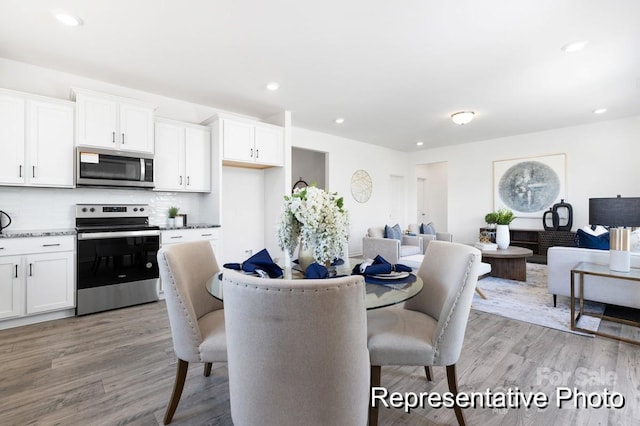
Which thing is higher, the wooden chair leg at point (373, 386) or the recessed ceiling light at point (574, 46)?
the recessed ceiling light at point (574, 46)

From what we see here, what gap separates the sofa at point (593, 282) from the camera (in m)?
2.84

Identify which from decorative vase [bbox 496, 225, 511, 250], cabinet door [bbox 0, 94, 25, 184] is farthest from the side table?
cabinet door [bbox 0, 94, 25, 184]

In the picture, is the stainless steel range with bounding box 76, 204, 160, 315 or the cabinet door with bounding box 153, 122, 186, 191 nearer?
the stainless steel range with bounding box 76, 204, 160, 315

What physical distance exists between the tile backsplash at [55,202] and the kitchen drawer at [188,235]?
1.65 feet

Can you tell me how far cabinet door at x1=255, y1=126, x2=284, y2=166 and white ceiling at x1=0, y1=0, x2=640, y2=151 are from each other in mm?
371

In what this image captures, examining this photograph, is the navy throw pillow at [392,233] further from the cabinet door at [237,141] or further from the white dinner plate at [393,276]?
the white dinner plate at [393,276]

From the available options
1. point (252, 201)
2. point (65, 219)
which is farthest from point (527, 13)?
point (65, 219)

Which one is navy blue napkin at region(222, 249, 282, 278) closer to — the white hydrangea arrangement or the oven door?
the white hydrangea arrangement

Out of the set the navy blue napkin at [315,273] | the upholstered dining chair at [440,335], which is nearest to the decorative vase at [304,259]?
the navy blue napkin at [315,273]

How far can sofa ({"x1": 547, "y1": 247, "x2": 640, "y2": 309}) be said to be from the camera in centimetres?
284

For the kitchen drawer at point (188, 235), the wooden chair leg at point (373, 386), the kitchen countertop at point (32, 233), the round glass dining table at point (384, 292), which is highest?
the kitchen countertop at point (32, 233)

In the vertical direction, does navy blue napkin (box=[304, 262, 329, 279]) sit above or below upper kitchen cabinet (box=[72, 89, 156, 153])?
below

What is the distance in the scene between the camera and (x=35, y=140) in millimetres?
2986

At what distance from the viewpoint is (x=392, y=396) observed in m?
1.84
